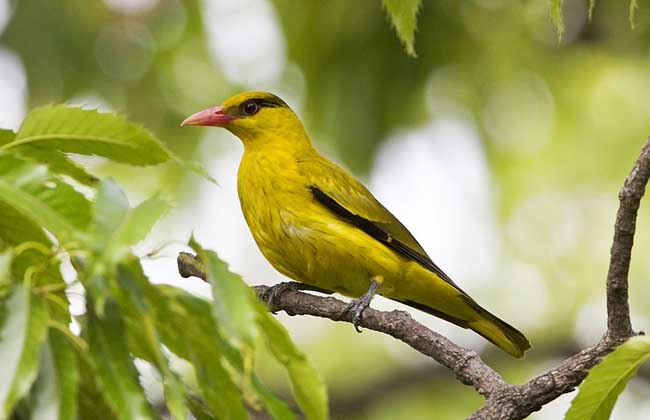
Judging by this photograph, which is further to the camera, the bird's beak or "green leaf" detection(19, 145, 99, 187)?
the bird's beak

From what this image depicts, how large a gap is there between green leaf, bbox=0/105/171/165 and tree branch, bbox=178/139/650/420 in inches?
19.4

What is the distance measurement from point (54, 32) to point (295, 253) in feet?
10.1

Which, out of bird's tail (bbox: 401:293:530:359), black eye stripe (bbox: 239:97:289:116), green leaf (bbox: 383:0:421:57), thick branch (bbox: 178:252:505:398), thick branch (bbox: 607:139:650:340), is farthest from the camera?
black eye stripe (bbox: 239:97:289:116)

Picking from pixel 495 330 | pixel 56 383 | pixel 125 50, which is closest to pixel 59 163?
pixel 56 383

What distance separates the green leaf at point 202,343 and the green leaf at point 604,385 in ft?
2.09

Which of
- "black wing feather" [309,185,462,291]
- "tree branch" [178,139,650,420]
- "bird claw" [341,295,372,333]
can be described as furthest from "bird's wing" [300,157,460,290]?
"tree branch" [178,139,650,420]

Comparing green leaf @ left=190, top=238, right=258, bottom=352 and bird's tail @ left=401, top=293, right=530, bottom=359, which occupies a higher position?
bird's tail @ left=401, top=293, right=530, bottom=359

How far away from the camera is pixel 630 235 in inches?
102

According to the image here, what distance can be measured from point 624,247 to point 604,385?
586 mm

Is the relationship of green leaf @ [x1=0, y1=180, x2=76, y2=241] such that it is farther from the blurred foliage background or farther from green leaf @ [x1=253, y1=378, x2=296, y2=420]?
the blurred foliage background

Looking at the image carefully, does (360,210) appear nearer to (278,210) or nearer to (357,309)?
(278,210)

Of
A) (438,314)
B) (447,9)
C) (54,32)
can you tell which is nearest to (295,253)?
(438,314)

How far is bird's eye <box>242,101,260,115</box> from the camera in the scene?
5.57 metres

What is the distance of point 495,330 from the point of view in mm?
4871
